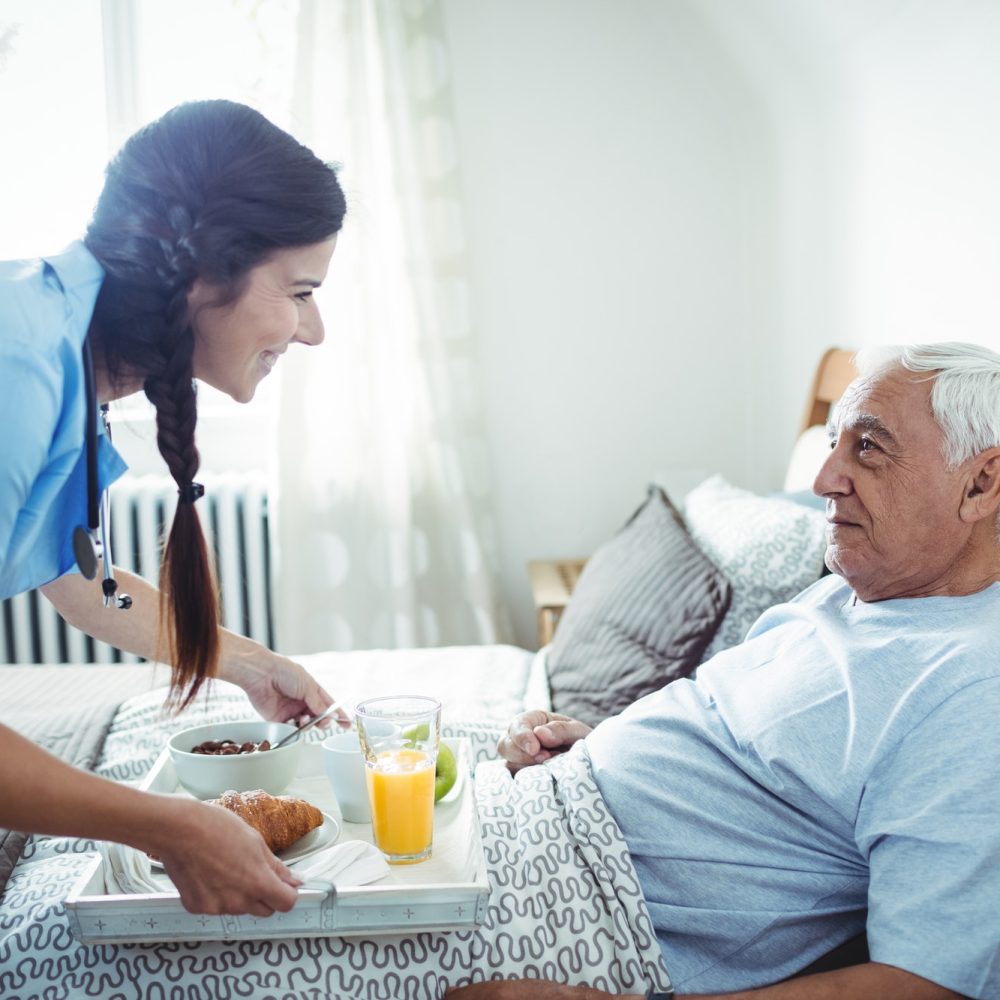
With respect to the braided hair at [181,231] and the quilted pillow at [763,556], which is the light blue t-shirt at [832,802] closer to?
the quilted pillow at [763,556]

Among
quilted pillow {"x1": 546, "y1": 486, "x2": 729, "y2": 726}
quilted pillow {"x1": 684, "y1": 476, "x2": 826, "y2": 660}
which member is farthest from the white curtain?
quilted pillow {"x1": 684, "y1": 476, "x2": 826, "y2": 660}

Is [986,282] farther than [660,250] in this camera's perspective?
No

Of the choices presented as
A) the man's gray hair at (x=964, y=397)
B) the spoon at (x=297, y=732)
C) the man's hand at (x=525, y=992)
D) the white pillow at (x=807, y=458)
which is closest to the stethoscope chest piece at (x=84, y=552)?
the spoon at (x=297, y=732)

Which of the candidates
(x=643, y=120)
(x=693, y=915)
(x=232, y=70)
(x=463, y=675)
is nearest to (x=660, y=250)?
(x=643, y=120)

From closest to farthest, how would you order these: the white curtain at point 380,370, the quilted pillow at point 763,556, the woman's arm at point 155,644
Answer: the woman's arm at point 155,644
the quilted pillow at point 763,556
the white curtain at point 380,370

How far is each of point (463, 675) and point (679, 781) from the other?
91 cm

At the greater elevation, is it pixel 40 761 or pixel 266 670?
pixel 40 761

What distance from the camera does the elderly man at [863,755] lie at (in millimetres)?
1008

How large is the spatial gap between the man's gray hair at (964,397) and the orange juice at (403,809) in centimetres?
72

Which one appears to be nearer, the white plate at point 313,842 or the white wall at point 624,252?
the white plate at point 313,842

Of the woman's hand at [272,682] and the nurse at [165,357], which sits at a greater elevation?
the nurse at [165,357]

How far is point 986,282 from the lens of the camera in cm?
183

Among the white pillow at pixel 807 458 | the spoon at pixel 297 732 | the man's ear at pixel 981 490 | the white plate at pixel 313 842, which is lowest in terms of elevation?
the white plate at pixel 313 842

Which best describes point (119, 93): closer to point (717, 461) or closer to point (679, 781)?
point (717, 461)
